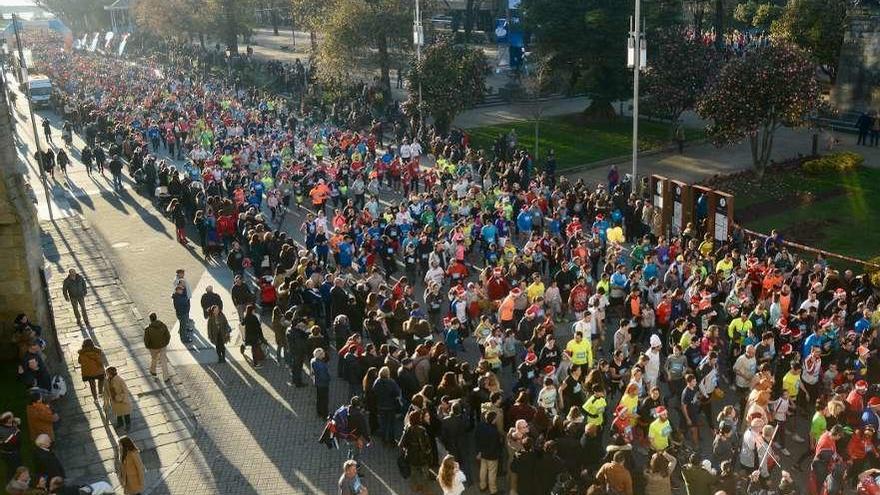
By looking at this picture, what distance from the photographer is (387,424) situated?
13180mm

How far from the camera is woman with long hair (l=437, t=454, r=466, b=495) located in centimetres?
1028

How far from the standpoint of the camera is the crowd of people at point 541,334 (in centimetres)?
1143

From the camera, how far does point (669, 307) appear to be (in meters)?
15.6

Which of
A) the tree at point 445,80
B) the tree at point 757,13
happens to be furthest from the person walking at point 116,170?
the tree at point 757,13

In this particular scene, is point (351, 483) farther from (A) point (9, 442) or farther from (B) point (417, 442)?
(A) point (9, 442)

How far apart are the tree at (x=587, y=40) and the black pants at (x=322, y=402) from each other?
2863cm

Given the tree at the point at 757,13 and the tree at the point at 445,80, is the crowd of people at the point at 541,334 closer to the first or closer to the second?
the tree at the point at 445,80

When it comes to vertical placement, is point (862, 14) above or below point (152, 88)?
above

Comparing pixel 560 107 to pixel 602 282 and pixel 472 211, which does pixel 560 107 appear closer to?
pixel 472 211

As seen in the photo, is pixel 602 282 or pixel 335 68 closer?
pixel 602 282

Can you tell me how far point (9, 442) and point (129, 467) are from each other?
2.16 m

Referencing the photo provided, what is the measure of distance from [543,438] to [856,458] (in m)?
4.34

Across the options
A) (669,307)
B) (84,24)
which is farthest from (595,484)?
(84,24)

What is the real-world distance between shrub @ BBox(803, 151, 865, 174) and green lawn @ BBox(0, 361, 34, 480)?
26.9 m
